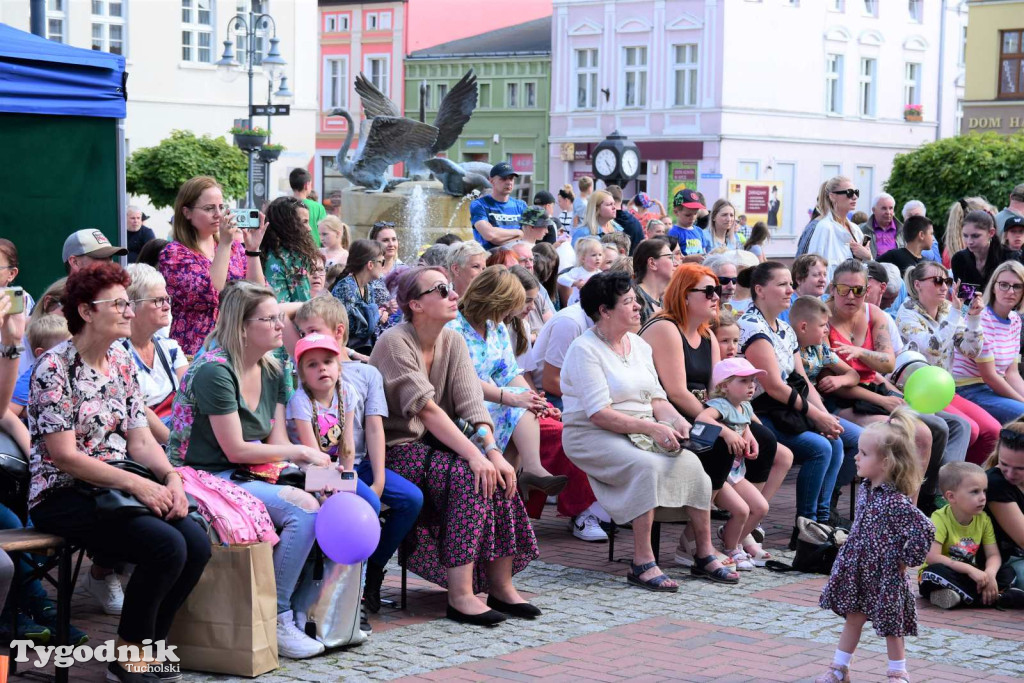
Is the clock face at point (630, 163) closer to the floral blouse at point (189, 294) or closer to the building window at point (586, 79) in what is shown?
the floral blouse at point (189, 294)

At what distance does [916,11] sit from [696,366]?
156ft

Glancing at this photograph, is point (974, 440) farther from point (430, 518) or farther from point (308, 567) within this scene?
point (308, 567)

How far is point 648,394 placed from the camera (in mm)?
7438

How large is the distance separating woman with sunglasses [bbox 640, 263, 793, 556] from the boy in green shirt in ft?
3.31

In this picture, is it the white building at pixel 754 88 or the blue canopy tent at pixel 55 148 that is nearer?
the blue canopy tent at pixel 55 148

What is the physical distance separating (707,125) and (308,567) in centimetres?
4082

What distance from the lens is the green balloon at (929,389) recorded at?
850 cm

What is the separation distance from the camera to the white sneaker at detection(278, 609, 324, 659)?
18.7 feet

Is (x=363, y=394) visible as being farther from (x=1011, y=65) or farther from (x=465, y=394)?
(x=1011, y=65)

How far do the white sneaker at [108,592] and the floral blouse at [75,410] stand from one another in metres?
1.18

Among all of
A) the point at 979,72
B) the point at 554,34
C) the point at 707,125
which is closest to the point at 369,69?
the point at 554,34

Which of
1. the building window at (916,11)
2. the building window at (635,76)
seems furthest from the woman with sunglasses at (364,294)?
the building window at (916,11)

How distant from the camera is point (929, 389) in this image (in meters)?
Result: 8.51

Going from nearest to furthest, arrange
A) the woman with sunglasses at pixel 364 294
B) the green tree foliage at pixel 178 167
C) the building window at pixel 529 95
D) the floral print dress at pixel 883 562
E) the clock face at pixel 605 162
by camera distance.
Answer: the floral print dress at pixel 883 562, the woman with sunglasses at pixel 364 294, the clock face at pixel 605 162, the green tree foliage at pixel 178 167, the building window at pixel 529 95
